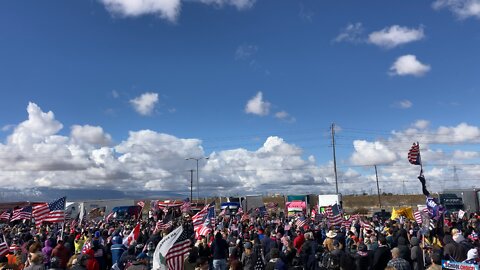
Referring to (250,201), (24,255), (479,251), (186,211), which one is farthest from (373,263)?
(250,201)

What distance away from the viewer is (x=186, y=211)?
36.1 meters

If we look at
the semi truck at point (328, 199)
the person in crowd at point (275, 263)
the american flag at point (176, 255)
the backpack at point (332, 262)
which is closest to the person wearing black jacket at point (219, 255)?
the person in crowd at point (275, 263)

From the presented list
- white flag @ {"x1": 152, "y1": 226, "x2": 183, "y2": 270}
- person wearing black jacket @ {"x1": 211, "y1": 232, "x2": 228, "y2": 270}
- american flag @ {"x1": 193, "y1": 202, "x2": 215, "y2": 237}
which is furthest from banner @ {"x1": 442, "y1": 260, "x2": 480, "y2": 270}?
american flag @ {"x1": 193, "y1": 202, "x2": 215, "y2": 237}

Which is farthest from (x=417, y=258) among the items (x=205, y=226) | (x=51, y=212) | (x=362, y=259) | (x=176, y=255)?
(x=51, y=212)

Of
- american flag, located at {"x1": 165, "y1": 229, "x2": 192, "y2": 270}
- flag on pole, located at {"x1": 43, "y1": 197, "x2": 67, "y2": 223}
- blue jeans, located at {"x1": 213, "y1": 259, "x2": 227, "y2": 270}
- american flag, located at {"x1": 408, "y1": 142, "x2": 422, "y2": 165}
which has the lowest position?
blue jeans, located at {"x1": 213, "y1": 259, "x2": 227, "y2": 270}

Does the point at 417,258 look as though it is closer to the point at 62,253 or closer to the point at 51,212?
→ the point at 62,253

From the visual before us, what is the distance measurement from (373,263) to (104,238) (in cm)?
1037

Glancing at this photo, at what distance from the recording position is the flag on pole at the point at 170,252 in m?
7.70

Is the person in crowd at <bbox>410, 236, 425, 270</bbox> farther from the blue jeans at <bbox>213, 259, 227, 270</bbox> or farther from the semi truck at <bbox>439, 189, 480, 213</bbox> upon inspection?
the semi truck at <bbox>439, 189, 480, 213</bbox>

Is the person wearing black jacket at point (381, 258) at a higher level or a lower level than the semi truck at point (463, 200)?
lower

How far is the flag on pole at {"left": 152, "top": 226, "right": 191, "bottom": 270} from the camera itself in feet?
25.3

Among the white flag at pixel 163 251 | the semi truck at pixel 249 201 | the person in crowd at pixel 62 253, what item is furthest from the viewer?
the semi truck at pixel 249 201

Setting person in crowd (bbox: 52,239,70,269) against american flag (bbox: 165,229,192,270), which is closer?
american flag (bbox: 165,229,192,270)

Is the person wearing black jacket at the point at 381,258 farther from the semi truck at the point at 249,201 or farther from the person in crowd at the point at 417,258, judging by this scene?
the semi truck at the point at 249,201
